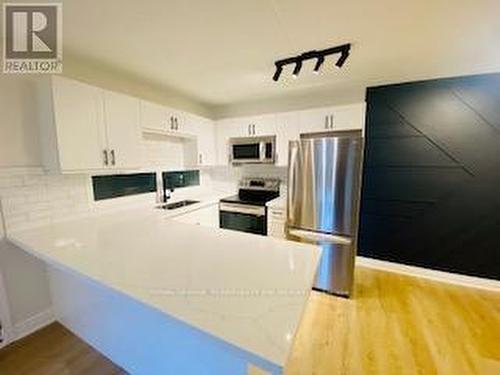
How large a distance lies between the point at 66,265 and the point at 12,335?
1370 mm

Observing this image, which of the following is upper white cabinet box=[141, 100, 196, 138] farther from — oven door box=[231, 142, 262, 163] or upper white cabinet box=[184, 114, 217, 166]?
oven door box=[231, 142, 262, 163]

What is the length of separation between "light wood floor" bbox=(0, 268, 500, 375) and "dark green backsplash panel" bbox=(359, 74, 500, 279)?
0.53m

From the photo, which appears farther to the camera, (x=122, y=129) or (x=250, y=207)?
(x=250, y=207)

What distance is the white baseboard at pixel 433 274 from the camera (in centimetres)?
272

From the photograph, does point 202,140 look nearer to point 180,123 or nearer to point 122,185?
point 180,123

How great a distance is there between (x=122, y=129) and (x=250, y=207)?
1740 mm

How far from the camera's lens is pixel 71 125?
1936mm

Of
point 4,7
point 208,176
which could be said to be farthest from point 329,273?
point 4,7

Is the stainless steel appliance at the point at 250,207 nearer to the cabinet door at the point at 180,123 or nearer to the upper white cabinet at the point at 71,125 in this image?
the cabinet door at the point at 180,123

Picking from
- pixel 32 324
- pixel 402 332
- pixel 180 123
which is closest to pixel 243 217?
pixel 180 123

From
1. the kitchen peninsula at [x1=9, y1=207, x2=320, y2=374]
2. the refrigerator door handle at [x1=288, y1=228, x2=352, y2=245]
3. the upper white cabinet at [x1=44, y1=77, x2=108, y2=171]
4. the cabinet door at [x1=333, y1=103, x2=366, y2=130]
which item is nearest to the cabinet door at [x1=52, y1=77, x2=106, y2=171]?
the upper white cabinet at [x1=44, y1=77, x2=108, y2=171]

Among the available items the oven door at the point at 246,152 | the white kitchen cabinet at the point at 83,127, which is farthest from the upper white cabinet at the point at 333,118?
the white kitchen cabinet at the point at 83,127

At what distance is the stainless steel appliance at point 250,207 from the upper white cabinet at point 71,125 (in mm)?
1708

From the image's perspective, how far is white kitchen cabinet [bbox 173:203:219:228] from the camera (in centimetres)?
281
